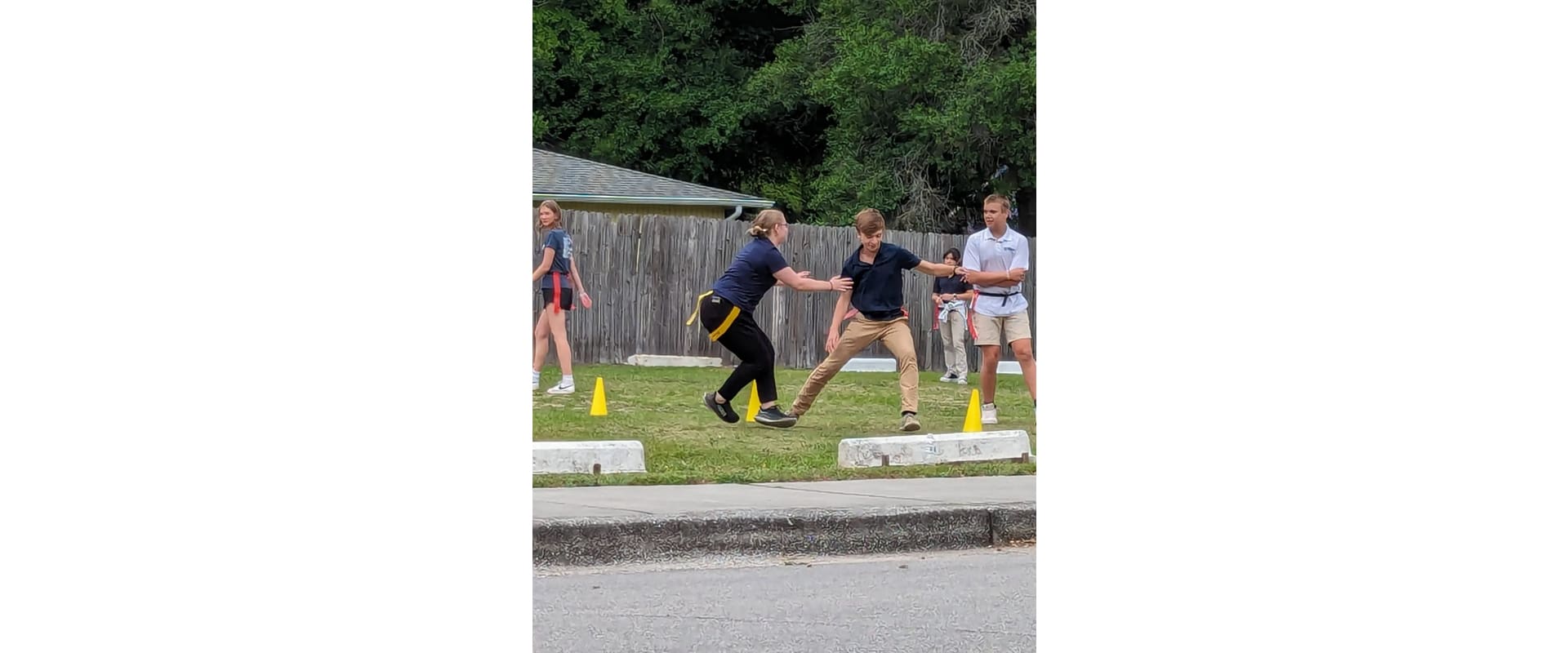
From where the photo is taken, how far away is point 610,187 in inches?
845

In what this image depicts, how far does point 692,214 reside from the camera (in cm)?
2322

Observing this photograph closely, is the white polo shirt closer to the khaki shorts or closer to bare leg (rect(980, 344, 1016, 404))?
the khaki shorts

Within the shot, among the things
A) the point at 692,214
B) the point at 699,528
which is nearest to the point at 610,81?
the point at 692,214

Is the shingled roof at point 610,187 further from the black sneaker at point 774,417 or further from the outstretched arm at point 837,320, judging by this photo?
the black sneaker at point 774,417

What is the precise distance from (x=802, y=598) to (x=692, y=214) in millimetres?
17979

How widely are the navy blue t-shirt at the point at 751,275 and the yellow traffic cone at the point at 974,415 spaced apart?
1440 mm

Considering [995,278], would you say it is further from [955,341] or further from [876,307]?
[955,341]

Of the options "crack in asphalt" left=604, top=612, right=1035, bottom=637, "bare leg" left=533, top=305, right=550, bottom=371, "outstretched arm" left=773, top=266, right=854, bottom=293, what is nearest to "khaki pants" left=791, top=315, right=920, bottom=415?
"outstretched arm" left=773, top=266, right=854, bottom=293

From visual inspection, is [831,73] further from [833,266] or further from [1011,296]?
[1011,296]

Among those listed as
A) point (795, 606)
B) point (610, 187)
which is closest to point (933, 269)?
point (795, 606)

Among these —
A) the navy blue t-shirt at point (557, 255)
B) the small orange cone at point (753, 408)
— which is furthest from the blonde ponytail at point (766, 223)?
the navy blue t-shirt at point (557, 255)

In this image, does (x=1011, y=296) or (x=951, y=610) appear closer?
(x=951, y=610)

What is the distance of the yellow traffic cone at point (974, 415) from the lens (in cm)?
1034

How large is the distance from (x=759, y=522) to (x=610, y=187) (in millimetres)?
15242
